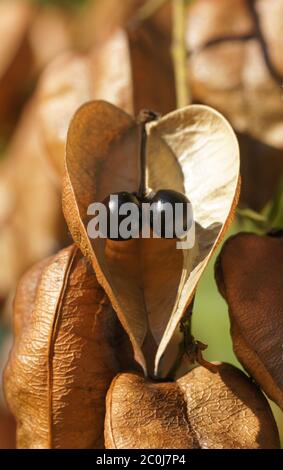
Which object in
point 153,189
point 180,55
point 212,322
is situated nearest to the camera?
point 153,189

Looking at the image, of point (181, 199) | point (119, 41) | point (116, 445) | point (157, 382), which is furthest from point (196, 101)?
point (116, 445)

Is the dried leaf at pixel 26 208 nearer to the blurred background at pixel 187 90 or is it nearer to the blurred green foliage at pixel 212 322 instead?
the blurred background at pixel 187 90

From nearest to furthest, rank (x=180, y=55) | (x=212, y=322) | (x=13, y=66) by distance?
1. (x=180, y=55)
2. (x=212, y=322)
3. (x=13, y=66)

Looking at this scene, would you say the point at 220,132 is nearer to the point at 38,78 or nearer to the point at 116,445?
the point at 116,445

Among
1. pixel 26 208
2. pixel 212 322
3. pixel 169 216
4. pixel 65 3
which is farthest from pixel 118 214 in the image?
pixel 65 3

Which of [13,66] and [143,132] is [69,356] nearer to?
[143,132]

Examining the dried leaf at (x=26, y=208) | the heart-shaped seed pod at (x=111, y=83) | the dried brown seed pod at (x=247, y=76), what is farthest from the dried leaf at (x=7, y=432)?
the dried brown seed pod at (x=247, y=76)

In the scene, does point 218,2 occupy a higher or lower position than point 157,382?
higher
